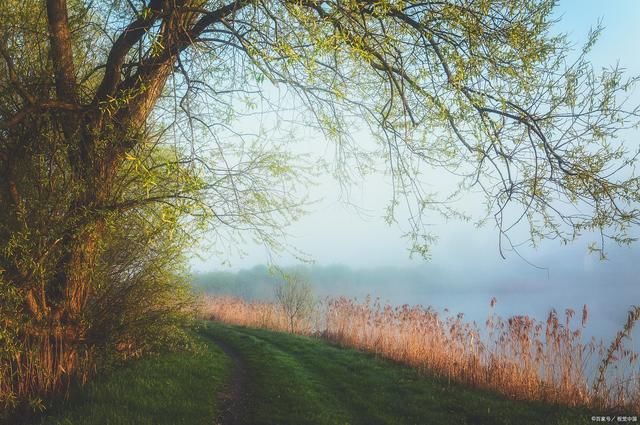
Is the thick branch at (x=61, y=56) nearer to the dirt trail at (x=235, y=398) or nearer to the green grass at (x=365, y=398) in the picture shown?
the dirt trail at (x=235, y=398)

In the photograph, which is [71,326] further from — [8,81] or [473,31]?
[473,31]

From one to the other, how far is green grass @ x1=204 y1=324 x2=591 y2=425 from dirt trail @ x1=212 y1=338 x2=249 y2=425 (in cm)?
19

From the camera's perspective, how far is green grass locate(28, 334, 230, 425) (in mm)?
7594

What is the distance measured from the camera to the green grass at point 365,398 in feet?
28.3

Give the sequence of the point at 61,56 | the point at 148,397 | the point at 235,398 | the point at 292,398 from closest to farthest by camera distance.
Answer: the point at 148,397, the point at 61,56, the point at 292,398, the point at 235,398

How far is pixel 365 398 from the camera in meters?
10.1

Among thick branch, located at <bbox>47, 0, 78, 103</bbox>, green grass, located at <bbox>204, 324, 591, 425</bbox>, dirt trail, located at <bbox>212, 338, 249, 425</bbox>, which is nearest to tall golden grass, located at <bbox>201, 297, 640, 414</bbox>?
green grass, located at <bbox>204, 324, 591, 425</bbox>

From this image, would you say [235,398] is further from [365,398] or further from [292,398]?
[365,398]

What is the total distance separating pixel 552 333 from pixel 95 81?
1211 cm

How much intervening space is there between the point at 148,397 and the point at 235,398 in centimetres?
209

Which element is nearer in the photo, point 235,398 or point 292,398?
point 292,398

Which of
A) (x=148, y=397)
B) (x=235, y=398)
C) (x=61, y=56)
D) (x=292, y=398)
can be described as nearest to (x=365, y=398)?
(x=292, y=398)

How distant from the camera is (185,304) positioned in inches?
465

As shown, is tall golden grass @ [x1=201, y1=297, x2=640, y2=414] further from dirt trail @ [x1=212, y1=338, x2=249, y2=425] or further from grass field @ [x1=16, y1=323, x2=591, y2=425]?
dirt trail @ [x1=212, y1=338, x2=249, y2=425]
